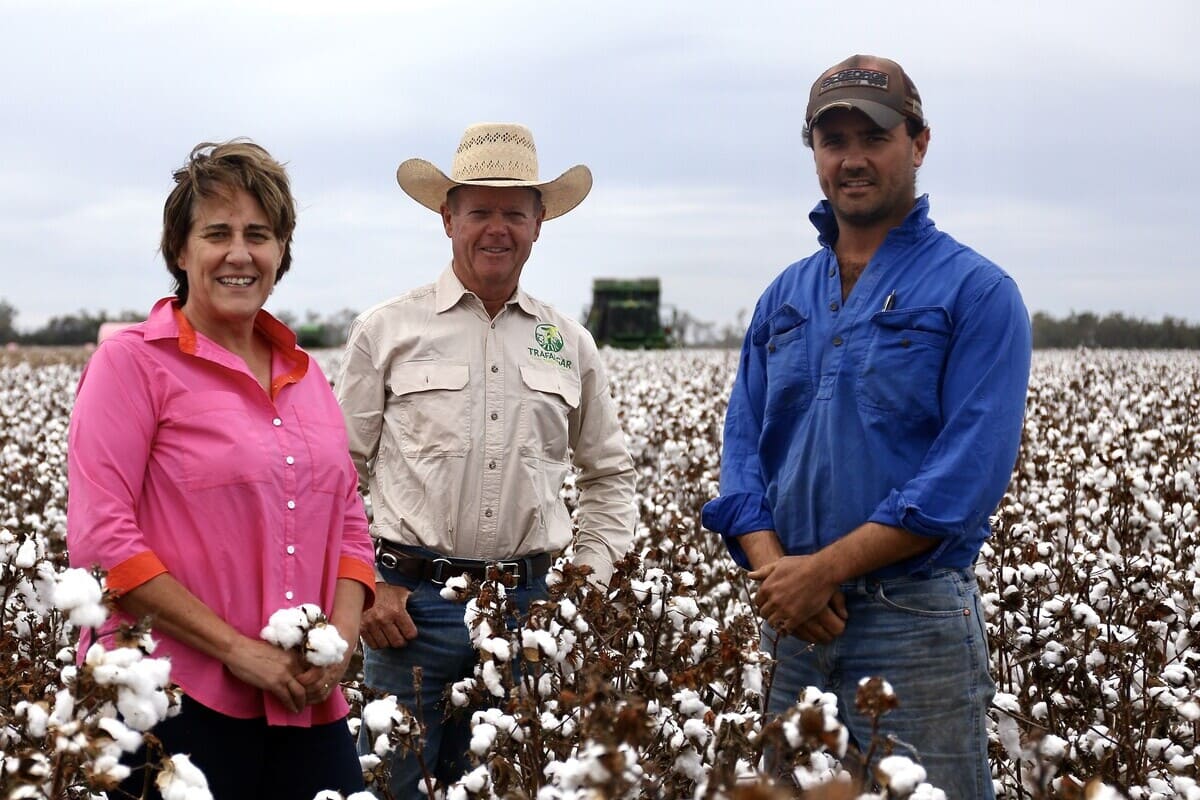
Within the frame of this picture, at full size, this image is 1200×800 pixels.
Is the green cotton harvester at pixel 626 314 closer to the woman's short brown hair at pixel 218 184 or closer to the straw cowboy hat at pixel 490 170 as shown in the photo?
the straw cowboy hat at pixel 490 170

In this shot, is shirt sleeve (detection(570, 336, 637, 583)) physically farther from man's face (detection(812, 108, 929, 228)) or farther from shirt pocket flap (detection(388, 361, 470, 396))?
man's face (detection(812, 108, 929, 228))

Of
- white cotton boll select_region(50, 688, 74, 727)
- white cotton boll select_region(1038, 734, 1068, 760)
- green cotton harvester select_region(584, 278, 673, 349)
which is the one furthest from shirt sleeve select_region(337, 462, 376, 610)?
green cotton harvester select_region(584, 278, 673, 349)

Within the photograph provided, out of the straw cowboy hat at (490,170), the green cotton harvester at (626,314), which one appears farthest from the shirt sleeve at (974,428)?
the green cotton harvester at (626,314)

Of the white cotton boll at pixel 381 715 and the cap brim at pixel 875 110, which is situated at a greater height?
the cap brim at pixel 875 110

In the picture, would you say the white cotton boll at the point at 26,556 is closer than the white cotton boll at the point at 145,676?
No

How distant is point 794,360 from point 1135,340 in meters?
29.4

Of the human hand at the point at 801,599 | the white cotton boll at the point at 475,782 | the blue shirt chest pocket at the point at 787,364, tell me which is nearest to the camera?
the white cotton boll at the point at 475,782

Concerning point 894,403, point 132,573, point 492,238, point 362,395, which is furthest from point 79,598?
point 492,238

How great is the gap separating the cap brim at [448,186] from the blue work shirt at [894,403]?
1127mm

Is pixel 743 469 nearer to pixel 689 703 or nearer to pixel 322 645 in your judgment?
pixel 689 703

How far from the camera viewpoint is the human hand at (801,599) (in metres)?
2.91

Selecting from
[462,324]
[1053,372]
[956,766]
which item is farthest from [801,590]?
[1053,372]

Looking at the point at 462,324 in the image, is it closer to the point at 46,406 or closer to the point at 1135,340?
the point at 46,406

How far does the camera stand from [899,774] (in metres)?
1.98
